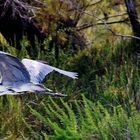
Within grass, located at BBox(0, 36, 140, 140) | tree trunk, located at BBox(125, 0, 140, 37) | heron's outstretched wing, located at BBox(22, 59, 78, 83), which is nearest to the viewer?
grass, located at BBox(0, 36, 140, 140)

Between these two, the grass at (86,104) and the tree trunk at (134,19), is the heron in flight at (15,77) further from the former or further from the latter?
the tree trunk at (134,19)

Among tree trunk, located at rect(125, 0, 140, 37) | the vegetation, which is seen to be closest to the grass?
the vegetation

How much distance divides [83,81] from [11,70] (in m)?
1.63

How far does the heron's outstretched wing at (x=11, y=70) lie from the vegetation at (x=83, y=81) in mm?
336

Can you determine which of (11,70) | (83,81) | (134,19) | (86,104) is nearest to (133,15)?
(134,19)

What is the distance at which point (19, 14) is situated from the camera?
5254 millimetres

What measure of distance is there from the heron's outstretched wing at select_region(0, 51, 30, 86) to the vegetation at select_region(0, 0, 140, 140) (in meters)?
0.34

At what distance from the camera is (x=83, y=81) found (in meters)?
4.92

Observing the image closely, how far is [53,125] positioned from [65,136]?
130 mm

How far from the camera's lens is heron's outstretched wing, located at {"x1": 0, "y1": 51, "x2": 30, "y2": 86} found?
331 cm

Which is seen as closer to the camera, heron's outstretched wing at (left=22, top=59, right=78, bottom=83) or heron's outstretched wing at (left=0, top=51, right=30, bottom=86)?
heron's outstretched wing at (left=0, top=51, right=30, bottom=86)

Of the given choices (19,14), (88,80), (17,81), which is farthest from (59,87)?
(17,81)

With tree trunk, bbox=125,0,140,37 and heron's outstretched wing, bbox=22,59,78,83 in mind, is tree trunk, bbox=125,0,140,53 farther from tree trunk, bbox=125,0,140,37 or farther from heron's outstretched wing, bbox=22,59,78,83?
heron's outstretched wing, bbox=22,59,78,83

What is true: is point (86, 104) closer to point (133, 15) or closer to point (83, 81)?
point (83, 81)
